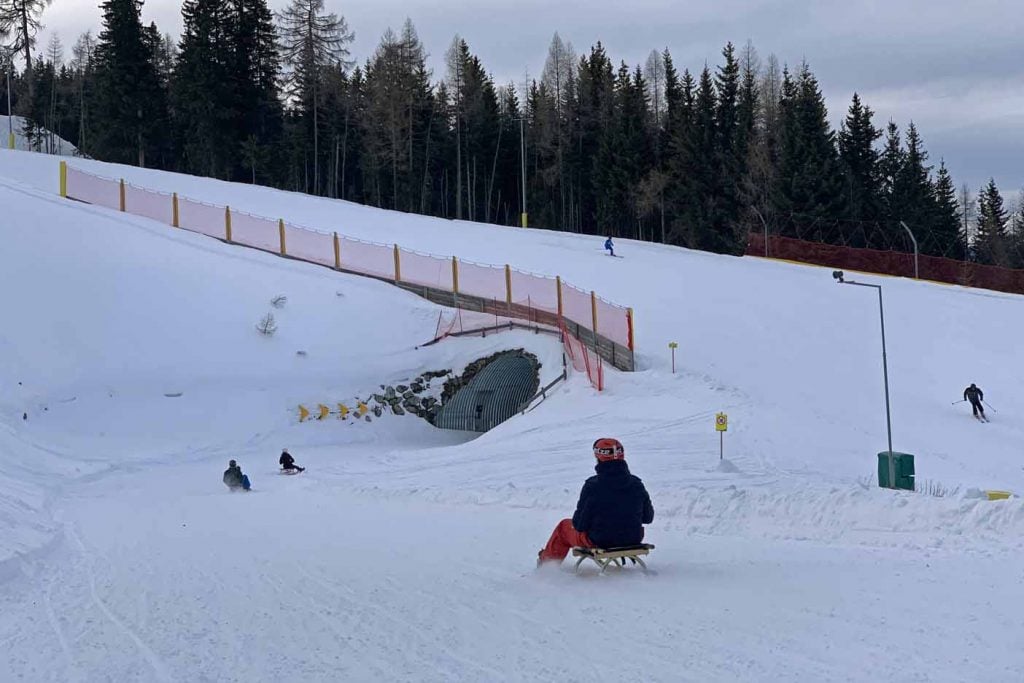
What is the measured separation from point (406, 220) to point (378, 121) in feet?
91.9

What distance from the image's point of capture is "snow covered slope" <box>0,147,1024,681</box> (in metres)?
6.51

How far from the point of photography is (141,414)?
22.4 meters

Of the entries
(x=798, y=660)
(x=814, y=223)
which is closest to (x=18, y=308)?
(x=798, y=660)

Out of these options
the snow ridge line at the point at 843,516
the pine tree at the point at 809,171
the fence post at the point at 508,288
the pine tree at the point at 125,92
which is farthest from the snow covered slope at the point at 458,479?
the pine tree at the point at 125,92

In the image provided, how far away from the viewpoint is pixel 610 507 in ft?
28.3

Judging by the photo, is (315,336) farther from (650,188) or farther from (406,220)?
(650,188)

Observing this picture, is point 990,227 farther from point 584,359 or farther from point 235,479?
point 235,479

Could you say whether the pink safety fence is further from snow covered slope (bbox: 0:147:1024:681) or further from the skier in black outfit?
the skier in black outfit

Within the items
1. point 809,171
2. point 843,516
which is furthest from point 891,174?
point 843,516

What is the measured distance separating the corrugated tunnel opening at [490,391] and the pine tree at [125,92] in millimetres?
52342

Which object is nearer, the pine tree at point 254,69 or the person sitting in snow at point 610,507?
the person sitting in snow at point 610,507

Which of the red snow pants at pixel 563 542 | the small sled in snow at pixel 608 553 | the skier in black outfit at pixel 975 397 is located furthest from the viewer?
the skier in black outfit at pixel 975 397

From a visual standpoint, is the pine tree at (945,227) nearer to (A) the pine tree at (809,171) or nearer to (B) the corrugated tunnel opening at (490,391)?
(A) the pine tree at (809,171)

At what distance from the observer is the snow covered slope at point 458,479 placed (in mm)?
6508
